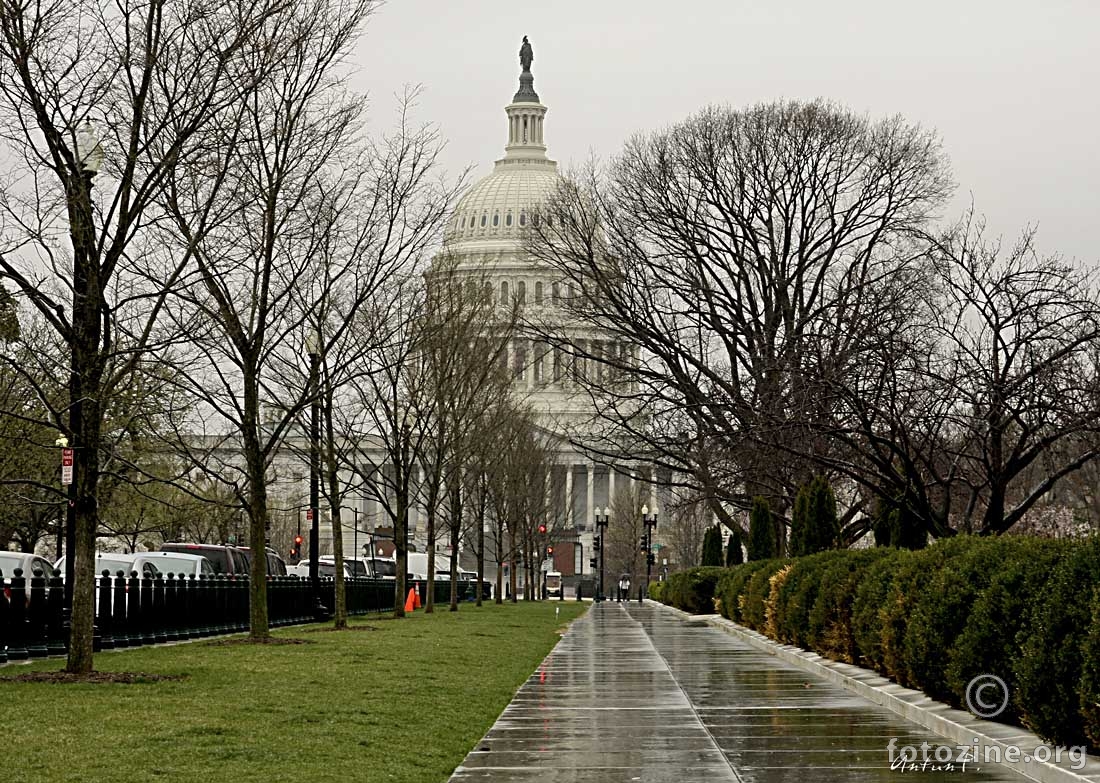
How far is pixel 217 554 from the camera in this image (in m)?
42.9

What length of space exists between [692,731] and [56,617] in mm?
11477

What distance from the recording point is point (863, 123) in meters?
38.9

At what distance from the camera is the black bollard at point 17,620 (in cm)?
1947

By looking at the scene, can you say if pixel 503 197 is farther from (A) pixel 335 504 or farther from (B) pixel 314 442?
(B) pixel 314 442

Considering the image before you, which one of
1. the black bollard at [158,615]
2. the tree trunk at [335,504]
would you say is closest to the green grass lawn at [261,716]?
the black bollard at [158,615]

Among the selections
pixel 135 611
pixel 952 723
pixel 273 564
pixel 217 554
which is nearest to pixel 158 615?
pixel 135 611

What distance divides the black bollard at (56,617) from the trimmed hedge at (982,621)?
9847mm

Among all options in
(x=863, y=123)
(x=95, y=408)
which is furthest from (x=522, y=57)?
(x=95, y=408)

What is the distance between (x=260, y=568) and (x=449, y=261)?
1397 centimetres

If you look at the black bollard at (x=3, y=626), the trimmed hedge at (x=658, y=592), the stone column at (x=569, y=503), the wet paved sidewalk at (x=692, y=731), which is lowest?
the trimmed hedge at (x=658, y=592)

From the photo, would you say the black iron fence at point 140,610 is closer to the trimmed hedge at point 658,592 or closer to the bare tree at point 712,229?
the bare tree at point 712,229

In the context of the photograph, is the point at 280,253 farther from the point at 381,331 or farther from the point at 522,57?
the point at 522,57

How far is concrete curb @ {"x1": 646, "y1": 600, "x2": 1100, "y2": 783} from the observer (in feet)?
30.6

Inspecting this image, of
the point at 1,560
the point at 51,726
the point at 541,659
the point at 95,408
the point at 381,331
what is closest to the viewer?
the point at 51,726
